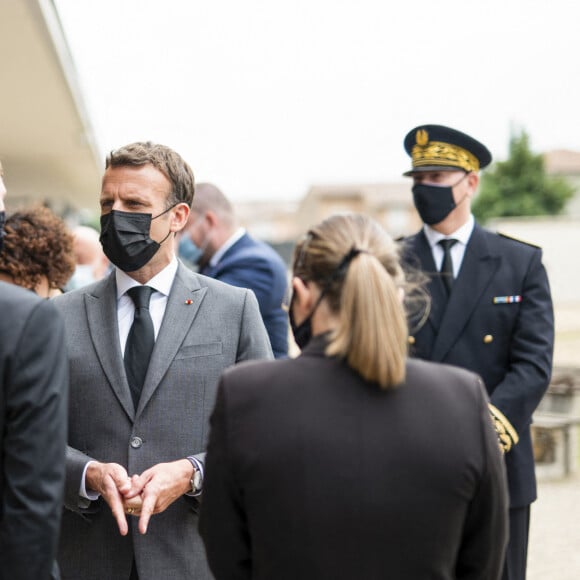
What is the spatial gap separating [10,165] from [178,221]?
12.7 m

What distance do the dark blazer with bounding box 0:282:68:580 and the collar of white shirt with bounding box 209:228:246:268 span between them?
3.09m

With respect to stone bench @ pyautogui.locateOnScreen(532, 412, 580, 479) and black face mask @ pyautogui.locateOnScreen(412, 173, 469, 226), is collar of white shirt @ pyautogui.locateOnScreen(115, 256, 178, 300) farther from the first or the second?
stone bench @ pyautogui.locateOnScreen(532, 412, 580, 479)

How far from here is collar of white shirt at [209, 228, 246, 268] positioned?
16.2 feet

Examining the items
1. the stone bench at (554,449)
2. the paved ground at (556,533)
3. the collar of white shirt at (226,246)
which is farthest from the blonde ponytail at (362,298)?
the stone bench at (554,449)

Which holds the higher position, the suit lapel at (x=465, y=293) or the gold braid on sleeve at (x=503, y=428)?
the suit lapel at (x=465, y=293)

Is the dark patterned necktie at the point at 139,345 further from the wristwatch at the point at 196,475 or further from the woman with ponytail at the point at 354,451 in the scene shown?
the woman with ponytail at the point at 354,451

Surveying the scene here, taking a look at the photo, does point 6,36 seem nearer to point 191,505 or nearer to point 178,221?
point 178,221

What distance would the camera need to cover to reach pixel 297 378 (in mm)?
1747

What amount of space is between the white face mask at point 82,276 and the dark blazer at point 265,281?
1643 millimetres

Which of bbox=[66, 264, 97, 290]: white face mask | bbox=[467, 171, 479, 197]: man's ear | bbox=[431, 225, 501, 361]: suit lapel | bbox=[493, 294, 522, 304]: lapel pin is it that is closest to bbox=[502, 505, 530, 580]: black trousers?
bbox=[431, 225, 501, 361]: suit lapel

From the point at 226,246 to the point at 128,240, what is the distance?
2.33m

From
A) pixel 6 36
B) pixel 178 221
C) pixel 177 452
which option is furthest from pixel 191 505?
pixel 6 36

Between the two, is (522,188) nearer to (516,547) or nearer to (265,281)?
(265,281)

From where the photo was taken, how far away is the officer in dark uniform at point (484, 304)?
3.28m
